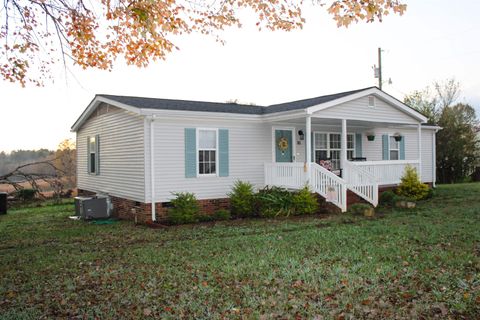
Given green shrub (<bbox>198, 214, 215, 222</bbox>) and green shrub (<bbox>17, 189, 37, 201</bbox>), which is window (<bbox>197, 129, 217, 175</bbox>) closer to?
green shrub (<bbox>198, 214, 215, 222</bbox>)

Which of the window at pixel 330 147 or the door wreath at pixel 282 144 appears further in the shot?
the window at pixel 330 147

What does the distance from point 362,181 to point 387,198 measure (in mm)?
1531

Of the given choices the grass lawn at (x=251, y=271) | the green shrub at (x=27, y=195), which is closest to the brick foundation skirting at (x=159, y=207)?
the grass lawn at (x=251, y=271)

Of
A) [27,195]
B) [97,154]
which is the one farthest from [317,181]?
[27,195]

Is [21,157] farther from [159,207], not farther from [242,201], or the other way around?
[242,201]

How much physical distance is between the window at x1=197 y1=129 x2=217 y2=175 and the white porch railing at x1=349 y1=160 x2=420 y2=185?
15.1 feet

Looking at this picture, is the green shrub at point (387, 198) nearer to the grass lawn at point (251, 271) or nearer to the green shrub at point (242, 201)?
the grass lawn at point (251, 271)

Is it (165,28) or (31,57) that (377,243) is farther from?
(31,57)

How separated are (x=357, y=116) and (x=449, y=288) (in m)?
9.04

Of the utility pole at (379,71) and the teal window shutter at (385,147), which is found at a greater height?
the utility pole at (379,71)

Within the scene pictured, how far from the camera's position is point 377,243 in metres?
7.21

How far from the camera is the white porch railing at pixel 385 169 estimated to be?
1347cm

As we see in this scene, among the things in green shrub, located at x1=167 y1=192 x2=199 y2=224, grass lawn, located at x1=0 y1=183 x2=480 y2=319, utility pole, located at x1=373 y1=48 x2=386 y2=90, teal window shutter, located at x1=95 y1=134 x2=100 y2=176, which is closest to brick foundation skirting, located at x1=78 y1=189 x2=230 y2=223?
green shrub, located at x1=167 y1=192 x2=199 y2=224

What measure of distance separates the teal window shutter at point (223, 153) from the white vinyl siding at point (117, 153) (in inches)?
91.0
